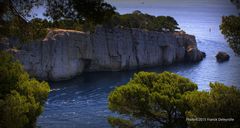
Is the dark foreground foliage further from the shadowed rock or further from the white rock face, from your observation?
the shadowed rock

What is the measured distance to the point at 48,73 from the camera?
54.9 metres

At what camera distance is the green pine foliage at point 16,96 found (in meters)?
19.0

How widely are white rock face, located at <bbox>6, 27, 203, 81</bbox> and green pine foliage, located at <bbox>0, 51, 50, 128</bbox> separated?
1190 inches

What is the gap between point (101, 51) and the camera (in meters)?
62.7

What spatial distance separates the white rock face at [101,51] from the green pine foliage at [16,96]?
3024 cm

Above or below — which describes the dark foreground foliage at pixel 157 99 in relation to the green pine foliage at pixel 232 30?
below

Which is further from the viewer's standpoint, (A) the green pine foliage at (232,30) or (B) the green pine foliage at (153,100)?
(B) the green pine foliage at (153,100)

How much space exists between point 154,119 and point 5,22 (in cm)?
1268

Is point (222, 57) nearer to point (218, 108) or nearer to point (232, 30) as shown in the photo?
point (218, 108)

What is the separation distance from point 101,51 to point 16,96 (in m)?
43.0

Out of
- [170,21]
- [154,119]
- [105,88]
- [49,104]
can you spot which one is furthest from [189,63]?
[154,119]

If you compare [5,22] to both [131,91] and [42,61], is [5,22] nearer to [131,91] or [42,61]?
[131,91]

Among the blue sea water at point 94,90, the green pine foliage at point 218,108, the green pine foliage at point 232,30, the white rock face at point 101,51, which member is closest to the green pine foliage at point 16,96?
the green pine foliage at point 218,108

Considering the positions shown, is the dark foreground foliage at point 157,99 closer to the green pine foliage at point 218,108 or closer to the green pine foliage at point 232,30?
the green pine foliage at point 218,108
